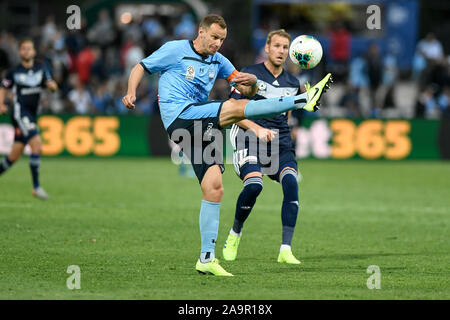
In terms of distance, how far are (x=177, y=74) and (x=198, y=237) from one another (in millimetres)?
3042

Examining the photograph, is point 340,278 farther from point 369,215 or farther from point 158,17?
point 158,17

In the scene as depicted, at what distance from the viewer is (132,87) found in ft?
25.7

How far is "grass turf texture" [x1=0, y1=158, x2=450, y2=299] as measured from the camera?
23.8 feet

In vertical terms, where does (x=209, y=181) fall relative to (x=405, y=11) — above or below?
below

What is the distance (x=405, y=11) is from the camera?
29734mm

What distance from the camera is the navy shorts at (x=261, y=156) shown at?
30.1ft

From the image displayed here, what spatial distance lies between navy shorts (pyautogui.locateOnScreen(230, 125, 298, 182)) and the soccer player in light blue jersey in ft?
3.91

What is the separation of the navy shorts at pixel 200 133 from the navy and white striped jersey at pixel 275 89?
1.44 m

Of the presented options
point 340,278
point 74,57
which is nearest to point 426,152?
point 74,57

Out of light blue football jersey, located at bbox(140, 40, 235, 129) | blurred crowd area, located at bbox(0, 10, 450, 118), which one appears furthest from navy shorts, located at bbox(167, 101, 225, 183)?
blurred crowd area, located at bbox(0, 10, 450, 118)

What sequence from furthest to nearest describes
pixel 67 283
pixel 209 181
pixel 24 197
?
pixel 24 197
pixel 209 181
pixel 67 283

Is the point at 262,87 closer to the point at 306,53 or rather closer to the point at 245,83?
the point at 306,53
